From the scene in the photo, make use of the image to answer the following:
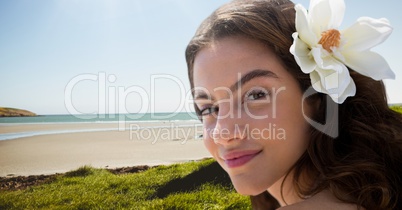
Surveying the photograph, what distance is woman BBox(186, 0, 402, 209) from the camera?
1477 millimetres

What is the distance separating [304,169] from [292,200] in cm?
25

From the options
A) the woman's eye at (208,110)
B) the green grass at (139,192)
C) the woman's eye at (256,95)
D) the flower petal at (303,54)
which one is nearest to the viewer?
the flower petal at (303,54)

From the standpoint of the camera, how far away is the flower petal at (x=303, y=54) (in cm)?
144

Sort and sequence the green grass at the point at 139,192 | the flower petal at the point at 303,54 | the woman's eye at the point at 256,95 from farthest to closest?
1. the green grass at the point at 139,192
2. the woman's eye at the point at 256,95
3. the flower petal at the point at 303,54

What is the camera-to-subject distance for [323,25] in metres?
1.56

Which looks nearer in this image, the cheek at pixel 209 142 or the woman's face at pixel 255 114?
the woman's face at pixel 255 114

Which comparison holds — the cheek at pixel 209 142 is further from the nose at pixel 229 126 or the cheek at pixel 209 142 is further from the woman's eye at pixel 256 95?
the woman's eye at pixel 256 95

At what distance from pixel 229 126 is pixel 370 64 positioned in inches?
27.0

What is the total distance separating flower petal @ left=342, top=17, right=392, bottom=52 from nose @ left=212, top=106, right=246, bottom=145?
0.59 m

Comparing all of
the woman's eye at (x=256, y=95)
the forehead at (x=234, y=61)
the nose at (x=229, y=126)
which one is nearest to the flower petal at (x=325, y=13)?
the forehead at (x=234, y=61)

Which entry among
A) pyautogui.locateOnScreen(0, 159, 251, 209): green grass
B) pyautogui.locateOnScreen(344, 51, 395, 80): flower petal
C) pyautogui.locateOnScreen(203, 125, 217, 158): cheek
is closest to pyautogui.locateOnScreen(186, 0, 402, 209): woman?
pyautogui.locateOnScreen(344, 51, 395, 80): flower petal

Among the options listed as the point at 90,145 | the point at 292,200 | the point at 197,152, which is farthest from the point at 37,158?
the point at 292,200

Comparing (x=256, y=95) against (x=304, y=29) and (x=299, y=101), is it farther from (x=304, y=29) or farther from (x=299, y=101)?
(x=304, y=29)

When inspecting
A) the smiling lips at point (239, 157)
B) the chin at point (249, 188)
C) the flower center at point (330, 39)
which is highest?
the flower center at point (330, 39)
